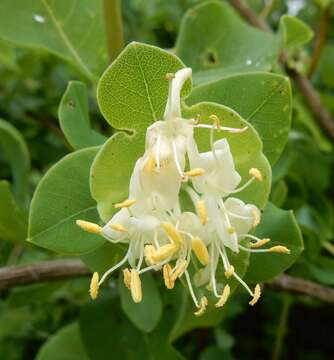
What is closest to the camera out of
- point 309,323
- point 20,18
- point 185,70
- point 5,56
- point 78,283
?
point 185,70

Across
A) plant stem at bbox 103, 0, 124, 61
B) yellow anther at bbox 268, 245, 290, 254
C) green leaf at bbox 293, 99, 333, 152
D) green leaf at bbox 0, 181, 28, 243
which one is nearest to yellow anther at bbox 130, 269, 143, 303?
yellow anther at bbox 268, 245, 290, 254

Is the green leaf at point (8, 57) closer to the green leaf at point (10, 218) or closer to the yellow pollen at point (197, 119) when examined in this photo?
the green leaf at point (10, 218)

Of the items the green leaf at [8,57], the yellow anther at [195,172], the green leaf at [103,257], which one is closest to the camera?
the yellow anther at [195,172]

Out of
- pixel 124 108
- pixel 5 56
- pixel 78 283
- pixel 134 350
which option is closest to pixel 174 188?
pixel 124 108

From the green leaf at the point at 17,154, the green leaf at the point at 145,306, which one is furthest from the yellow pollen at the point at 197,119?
the green leaf at the point at 17,154

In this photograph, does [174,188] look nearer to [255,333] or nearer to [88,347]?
[88,347]

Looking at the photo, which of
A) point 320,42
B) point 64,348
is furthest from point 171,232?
point 320,42
